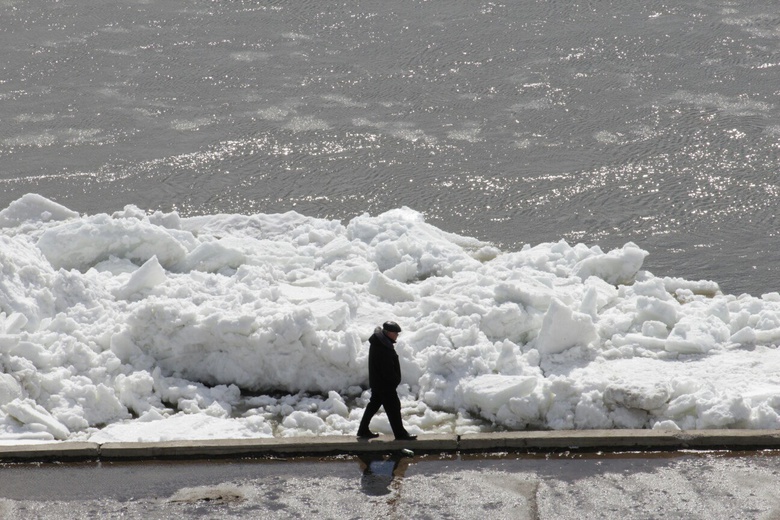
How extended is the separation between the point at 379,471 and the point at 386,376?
0.79 metres

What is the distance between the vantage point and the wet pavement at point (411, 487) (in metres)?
8.18

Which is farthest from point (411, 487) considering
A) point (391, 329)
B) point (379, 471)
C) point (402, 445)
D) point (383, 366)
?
point (391, 329)

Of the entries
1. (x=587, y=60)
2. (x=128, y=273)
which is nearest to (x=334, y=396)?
(x=128, y=273)

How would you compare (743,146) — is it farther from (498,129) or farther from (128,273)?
(128,273)

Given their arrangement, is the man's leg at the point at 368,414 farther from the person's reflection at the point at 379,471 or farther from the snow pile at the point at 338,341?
the snow pile at the point at 338,341

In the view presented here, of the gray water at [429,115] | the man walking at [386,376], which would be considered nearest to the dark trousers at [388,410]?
the man walking at [386,376]

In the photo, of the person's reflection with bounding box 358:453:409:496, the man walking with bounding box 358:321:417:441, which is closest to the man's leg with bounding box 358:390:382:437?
the man walking with bounding box 358:321:417:441

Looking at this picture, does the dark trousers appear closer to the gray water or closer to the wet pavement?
the wet pavement

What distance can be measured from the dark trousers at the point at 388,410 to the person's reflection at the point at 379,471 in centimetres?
25

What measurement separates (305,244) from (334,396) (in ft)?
13.1

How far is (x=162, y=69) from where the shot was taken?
66.5 feet

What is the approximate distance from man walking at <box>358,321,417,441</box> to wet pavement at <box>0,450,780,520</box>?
28cm

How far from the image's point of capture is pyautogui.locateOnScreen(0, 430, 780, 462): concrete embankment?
29.8 feet

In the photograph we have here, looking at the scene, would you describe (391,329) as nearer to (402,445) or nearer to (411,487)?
(402,445)
